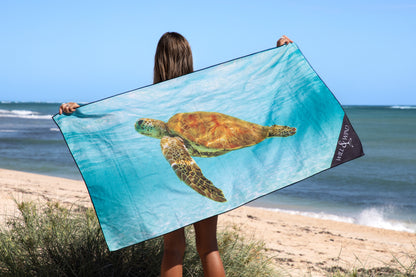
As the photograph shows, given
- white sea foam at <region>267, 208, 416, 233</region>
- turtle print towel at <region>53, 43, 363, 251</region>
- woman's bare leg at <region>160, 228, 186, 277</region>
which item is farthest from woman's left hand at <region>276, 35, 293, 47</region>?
white sea foam at <region>267, 208, 416, 233</region>

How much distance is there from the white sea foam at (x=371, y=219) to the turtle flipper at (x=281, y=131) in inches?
217

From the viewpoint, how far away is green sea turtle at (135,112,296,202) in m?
2.87

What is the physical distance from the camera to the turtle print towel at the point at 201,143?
2.73m

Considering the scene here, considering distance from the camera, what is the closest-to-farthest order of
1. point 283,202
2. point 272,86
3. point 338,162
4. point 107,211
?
point 107,211 < point 338,162 < point 272,86 < point 283,202

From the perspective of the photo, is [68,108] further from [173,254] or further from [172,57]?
[173,254]

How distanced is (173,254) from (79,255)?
1.10 m

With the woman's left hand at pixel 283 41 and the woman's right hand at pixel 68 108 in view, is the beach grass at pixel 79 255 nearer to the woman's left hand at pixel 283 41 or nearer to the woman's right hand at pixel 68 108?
the woman's right hand at pixel 68 108

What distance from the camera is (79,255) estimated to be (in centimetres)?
339

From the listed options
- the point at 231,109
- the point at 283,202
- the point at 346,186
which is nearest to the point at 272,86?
the point at 231,109

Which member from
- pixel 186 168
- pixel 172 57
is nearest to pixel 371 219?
pixel 186 168

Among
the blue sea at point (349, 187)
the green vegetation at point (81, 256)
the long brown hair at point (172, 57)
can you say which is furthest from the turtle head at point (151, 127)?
the blue sea at point (349, 187)

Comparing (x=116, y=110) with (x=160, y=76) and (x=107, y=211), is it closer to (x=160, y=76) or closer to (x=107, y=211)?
(x=160, y=76)

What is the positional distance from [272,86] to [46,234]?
7.51 ft

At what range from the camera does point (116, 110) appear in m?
3.05
